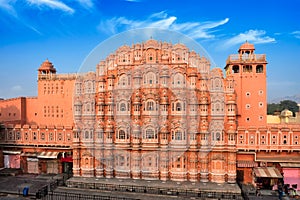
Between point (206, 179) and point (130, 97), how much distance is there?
12314mm

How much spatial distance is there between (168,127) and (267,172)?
11.6m

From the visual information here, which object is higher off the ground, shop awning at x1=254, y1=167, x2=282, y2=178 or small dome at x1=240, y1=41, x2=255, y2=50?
small dome at x1=240, y1=41, x2=255, y2=50

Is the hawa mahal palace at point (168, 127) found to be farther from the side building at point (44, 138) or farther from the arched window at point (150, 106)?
the side building at point (44, 138)

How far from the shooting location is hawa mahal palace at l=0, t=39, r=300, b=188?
26.6m

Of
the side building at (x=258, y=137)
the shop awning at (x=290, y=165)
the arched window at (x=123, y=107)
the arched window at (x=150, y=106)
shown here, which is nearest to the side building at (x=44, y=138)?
the arched window at (x=123, y=107)

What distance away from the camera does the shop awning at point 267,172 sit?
25547 millimetres

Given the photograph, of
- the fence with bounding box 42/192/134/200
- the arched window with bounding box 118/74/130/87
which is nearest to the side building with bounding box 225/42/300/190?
the arched window with bounding box 118/74/130/87

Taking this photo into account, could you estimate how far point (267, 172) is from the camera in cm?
2612

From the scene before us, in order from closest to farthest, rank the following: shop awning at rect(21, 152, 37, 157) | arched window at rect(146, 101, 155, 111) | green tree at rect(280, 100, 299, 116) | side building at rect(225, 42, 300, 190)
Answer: side building at rect(225, 42, 300, 190) → arched window at rect(146, 101, 155, 111) → shop awning at rect(21, 152, 37, 157) → green tree at rect(280, 100, 299, 116)

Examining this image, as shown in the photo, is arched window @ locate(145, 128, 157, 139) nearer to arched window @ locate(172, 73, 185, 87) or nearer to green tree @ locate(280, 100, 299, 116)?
arched window @ locate(172, 73, 185, 87)

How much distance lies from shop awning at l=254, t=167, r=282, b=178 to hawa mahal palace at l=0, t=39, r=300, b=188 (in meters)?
0.10

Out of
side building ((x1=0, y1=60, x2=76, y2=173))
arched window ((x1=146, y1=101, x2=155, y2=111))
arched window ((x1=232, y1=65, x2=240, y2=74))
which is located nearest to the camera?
arched window ((x1=146, y1=101, x2=155, y2=111))

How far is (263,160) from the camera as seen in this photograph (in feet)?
88.4

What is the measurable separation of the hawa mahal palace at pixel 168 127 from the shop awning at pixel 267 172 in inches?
4.1
